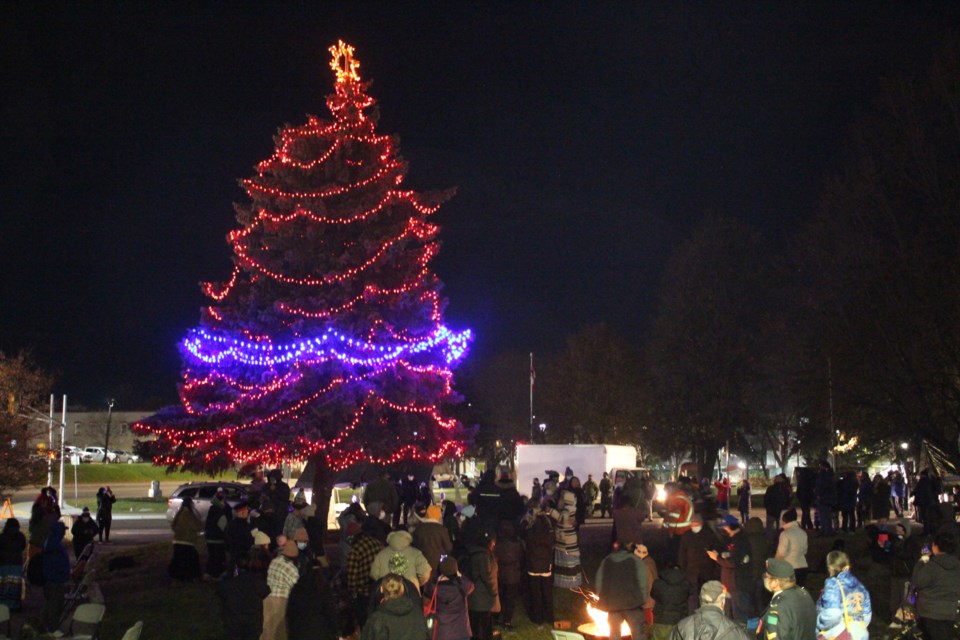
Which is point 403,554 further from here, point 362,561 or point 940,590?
point 940,590

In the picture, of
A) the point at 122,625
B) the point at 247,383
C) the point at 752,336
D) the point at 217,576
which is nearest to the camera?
the point at 122,625

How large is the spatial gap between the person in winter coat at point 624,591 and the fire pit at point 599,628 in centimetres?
8

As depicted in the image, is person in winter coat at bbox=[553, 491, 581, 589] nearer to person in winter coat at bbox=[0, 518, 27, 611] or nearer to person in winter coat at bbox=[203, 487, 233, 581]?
person in winter coat at bbox=[203, 487, 233, 581]

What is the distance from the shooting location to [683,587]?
1193 cm

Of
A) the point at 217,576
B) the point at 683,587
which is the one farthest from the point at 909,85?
the point at 217,576

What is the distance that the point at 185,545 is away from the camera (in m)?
19.0

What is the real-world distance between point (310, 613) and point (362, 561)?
2.66 metres

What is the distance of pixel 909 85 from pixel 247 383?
60.4 feet

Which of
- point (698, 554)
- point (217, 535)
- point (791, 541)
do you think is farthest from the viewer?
point (217, 535)

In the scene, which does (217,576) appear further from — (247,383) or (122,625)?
(247,383)

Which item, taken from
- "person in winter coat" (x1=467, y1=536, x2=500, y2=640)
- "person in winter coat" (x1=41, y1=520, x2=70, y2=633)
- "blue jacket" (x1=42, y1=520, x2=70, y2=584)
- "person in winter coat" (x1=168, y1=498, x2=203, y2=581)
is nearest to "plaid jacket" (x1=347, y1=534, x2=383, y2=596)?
"person in winter coat" (x1=467, y1=536, x2=500, y2=640)

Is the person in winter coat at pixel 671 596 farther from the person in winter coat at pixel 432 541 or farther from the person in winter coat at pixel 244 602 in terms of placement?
the person in winter coat at pixel 244 602

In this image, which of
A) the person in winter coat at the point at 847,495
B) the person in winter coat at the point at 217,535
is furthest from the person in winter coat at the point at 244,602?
the person in winter coat at the point at 847,495

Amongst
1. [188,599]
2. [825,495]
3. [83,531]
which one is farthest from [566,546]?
[825,495]
